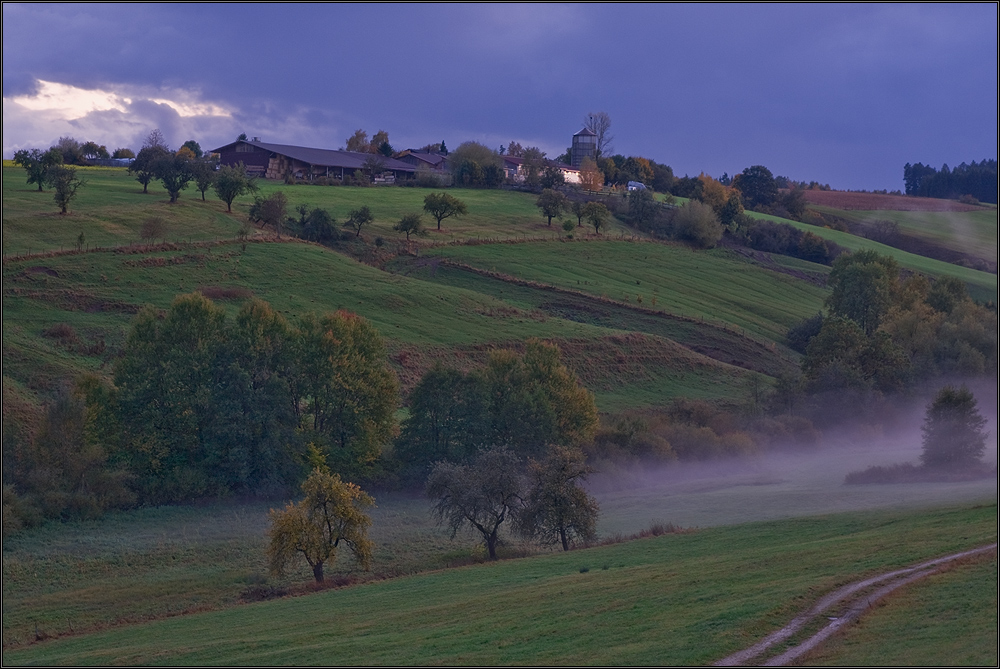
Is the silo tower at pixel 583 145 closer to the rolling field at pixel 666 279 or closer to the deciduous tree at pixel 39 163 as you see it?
the rolling field at pixel 666 279

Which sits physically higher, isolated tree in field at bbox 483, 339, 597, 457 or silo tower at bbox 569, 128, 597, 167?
silo tower at bbox 569, 128, 597, 167

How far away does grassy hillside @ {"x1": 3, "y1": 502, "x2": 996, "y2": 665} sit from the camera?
20.4 m

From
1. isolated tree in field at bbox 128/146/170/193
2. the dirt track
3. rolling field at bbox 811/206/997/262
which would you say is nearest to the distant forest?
rolling field at bbox 811/206/997/262

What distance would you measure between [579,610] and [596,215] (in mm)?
98931

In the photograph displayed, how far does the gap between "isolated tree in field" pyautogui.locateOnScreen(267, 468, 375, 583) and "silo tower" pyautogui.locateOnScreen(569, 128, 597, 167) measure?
148 m

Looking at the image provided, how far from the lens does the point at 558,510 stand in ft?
140

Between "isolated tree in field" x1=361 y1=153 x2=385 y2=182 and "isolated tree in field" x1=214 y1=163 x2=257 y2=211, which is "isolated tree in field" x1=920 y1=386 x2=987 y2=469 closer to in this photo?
"isolated tree in field" x1=214 y1=163 x2=257 y2=211

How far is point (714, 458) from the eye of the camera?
194 ft

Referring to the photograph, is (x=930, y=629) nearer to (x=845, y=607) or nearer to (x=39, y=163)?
(x=845, y=607)

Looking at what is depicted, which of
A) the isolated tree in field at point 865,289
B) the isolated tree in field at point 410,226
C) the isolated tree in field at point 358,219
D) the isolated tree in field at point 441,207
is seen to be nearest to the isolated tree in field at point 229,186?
the isolated tree in field at point 358,219

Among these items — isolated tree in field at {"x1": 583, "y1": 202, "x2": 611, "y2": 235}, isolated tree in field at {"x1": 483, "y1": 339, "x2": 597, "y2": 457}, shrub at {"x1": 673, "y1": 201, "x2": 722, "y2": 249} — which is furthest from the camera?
shrub at {"x1": 673, "y1": 201, "x2": 722, "y2": 249}

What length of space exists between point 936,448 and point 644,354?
126ft

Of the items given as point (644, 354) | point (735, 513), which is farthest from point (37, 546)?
point (644, 354)

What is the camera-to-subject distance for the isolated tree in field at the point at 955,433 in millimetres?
41875
